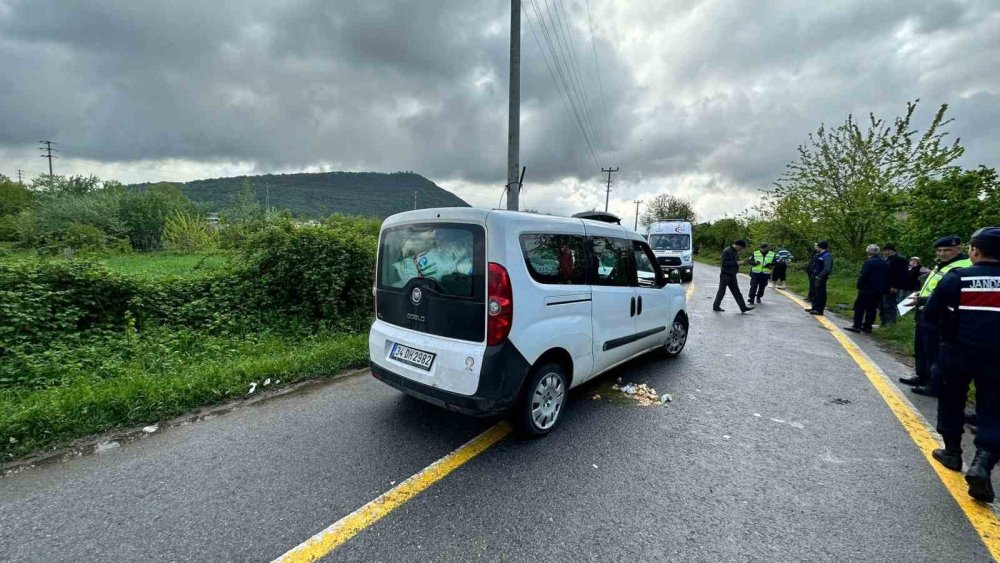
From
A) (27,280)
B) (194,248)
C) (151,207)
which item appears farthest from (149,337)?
(151,207)

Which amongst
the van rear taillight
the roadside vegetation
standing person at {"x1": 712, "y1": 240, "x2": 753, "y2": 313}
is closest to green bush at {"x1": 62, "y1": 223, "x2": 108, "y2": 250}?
the roadside vegetation

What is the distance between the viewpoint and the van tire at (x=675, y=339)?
5285 mm

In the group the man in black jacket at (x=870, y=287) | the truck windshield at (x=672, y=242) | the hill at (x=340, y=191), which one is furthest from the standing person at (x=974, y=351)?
the hill at (x=340, y=191)

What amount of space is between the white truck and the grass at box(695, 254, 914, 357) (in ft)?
13.2

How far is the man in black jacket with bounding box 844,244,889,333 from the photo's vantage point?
7074 millimetres

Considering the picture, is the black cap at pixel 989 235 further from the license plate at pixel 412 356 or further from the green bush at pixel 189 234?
the green bush at pixel 189 234

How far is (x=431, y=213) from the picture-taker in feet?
10.6

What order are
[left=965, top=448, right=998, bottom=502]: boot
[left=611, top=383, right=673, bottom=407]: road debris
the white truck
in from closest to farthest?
[left=965, top=448, right=998, bottom=502]: boot
[left=611, top=383, right=673, bottom=407]: road debris
the white truck

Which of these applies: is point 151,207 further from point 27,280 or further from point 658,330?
point 658,330

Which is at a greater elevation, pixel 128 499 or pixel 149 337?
A: pixel 149 337

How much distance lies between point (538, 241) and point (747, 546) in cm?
225

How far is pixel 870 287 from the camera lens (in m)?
7.17

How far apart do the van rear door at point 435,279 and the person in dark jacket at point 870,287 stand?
8.11 metres

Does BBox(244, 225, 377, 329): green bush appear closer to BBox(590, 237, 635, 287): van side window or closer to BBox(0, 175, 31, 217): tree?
BBox(590, 237, 635, 287): van side window
